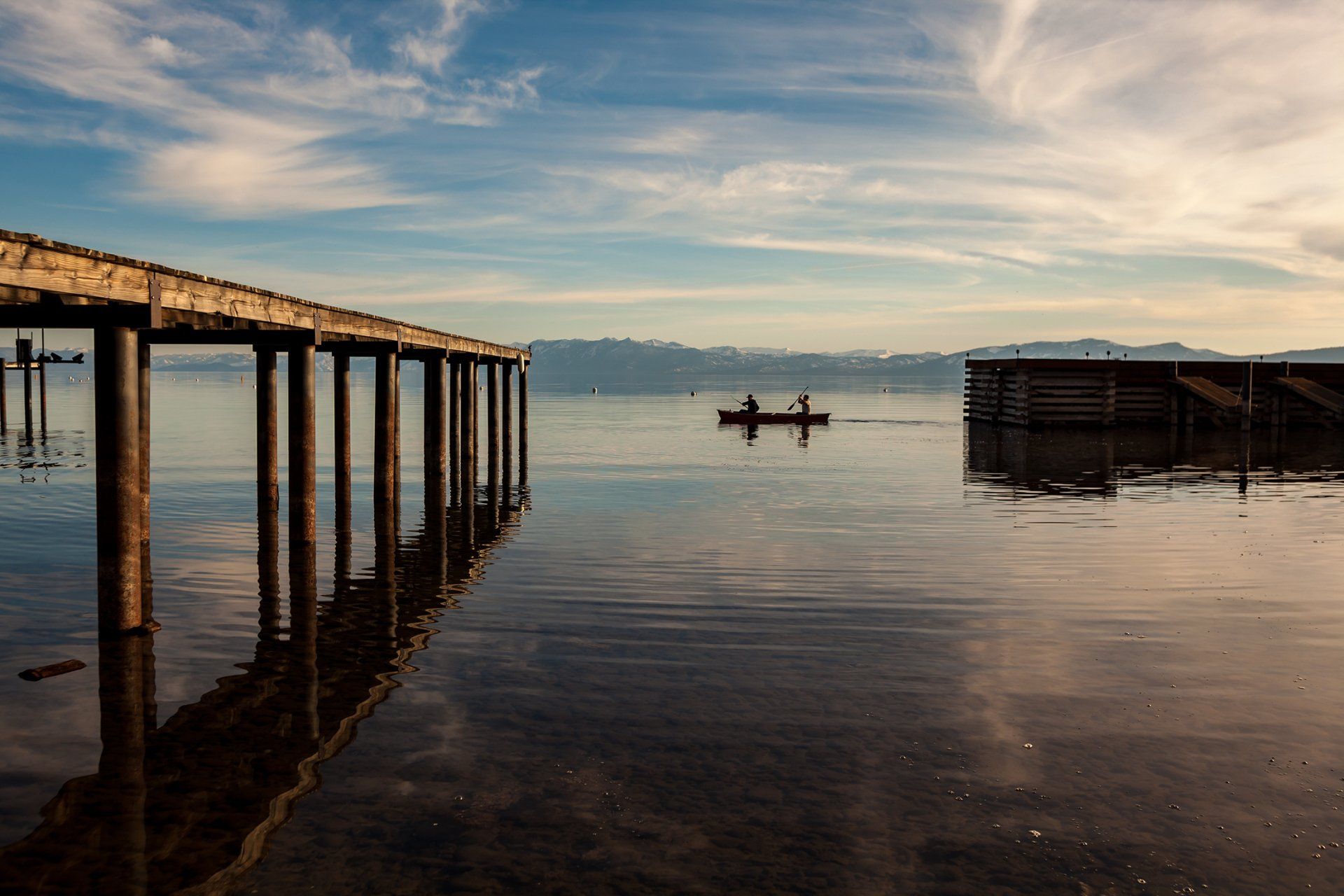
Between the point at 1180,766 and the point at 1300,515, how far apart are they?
17374 mm

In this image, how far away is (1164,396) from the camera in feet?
172

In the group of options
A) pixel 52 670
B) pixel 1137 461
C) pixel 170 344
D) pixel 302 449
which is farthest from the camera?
pixel 1137 461

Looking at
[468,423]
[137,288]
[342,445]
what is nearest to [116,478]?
[137,288]

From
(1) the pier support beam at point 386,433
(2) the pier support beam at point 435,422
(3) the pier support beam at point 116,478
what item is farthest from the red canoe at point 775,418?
(3) the pier support beam at point 116,478

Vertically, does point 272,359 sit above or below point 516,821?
above

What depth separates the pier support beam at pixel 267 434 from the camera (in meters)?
21.7

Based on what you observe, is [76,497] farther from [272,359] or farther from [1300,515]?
[1300,515]

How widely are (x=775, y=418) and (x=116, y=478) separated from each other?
51225 millimetres

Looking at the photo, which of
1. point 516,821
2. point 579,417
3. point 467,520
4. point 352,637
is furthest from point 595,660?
point 579,417

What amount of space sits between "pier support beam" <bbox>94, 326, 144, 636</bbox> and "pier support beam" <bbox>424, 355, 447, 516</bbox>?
1550cm

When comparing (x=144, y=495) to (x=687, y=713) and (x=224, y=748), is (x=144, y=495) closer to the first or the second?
(x=224, y=748)

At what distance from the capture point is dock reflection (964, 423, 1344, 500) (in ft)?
93.5

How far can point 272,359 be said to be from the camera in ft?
74.4

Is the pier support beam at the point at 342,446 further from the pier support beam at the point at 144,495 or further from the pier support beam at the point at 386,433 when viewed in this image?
the pier support beam at the point at 144,495
